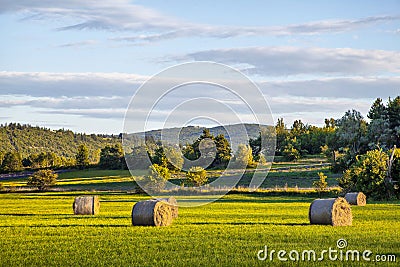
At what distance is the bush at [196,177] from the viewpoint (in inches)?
2552

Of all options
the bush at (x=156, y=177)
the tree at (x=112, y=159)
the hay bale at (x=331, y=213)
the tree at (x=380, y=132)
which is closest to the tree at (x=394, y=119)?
the tree at (x=380, y=132)

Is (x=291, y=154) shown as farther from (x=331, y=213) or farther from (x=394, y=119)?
(x=331, y=213)

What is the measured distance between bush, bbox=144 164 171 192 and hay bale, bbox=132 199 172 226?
109ft

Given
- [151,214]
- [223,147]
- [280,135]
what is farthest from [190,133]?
[280,135]

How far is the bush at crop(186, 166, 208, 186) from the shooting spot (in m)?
64.8

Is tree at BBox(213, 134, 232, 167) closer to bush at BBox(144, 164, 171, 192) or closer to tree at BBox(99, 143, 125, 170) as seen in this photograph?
bush at BBox(144, 164, 171, 192)

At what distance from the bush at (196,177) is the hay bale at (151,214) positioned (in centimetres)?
3712

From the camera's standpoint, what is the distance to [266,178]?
265 feet

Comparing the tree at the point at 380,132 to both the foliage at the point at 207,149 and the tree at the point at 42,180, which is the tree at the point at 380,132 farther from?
the tree at the point at 42,180

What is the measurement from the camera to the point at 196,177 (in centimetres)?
6519

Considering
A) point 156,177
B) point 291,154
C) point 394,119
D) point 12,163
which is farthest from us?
point 12,163

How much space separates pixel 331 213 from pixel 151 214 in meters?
7.11

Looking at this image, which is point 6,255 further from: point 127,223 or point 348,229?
point 348,229

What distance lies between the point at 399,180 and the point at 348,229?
26130mm
